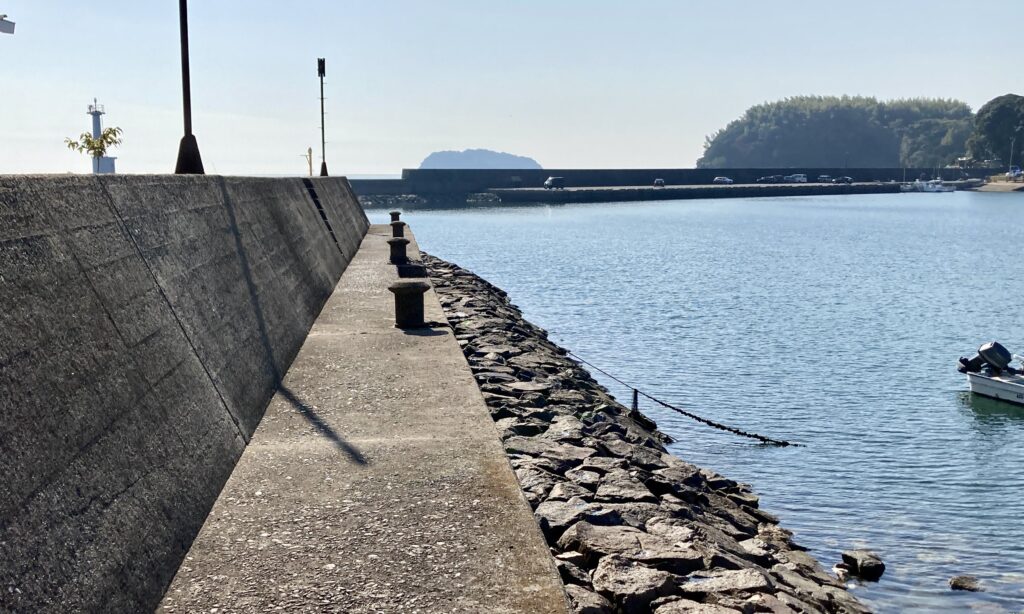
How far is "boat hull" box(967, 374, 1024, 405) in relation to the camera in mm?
19234

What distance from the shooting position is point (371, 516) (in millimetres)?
5594

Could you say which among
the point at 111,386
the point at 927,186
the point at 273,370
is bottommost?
the point at 273,370

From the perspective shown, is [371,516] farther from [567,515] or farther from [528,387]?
[528,387]

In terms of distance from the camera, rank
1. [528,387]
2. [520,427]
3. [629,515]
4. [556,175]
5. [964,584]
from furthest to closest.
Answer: [556,175]
[528,387]
[520,427]
[964,584]
[629,515]

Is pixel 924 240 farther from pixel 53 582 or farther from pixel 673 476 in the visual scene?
pixel 53 582

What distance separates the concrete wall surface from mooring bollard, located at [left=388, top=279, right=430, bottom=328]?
13.3 ft


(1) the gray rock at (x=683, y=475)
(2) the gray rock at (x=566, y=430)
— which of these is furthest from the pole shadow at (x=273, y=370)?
(1) the gray rock at (x=683, y=475)

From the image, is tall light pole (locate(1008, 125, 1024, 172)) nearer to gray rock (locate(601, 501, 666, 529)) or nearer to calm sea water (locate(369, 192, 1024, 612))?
calm sea water (locate(369, 192, 1024, 612))

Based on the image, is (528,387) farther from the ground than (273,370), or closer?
closer

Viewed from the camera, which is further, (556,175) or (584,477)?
(556,175)

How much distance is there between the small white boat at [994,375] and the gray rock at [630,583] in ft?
→ 50.9

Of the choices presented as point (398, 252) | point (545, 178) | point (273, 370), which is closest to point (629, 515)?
point (273, 370)

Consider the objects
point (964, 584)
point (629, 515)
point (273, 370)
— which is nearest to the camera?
point (629, 515)

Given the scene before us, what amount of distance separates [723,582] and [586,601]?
143cm
